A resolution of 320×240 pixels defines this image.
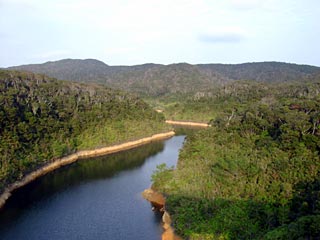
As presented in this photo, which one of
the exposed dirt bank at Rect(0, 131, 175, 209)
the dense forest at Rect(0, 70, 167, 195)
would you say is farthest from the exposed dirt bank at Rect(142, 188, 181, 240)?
the dense forest at Rect(0, 70, 167, 195)

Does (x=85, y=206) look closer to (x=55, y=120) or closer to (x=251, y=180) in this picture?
(x=251, y=180)

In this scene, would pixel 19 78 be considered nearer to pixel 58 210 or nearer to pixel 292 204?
pixel 58 210

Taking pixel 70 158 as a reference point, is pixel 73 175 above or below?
below

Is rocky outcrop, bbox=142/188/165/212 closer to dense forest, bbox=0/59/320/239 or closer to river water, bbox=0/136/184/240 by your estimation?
river water, bbox=0/136/184/240

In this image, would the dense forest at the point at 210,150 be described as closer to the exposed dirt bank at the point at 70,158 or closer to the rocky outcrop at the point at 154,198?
the rocky outcrop at the point at 154,198

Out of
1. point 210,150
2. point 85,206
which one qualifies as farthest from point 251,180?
point 85,206

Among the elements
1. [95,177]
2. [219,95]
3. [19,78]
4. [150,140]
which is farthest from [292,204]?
[219,95]
